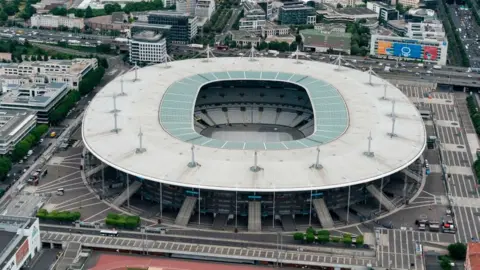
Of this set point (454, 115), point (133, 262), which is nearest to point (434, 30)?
point (454, 115)

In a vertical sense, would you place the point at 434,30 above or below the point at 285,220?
above

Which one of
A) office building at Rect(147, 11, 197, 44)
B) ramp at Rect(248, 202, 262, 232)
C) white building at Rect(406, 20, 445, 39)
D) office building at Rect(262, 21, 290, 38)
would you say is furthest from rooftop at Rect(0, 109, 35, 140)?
white building at Rect(406, 20, 445, 39)

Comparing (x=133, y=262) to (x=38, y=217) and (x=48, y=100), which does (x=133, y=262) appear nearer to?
(x=38, y=217)

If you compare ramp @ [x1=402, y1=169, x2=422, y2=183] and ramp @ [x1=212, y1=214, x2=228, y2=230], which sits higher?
ramp @ [x1=402, y1=169, x2=422, y2=183]

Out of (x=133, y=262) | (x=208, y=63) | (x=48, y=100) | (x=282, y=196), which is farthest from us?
(x=208, y=63)

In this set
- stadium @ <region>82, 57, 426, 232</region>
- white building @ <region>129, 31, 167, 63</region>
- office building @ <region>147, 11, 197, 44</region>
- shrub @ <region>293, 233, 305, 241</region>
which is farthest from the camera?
office building @ <region>147, 11, 197, 44</region>

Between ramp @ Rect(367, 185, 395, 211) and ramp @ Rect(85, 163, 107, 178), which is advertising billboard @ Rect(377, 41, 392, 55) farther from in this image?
ramp @ Rect(85, 163, 107, 178)

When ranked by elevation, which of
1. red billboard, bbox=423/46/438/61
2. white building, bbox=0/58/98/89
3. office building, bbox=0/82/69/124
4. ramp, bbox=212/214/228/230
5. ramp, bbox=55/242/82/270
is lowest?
ramp, bbox=55/242/82/270
